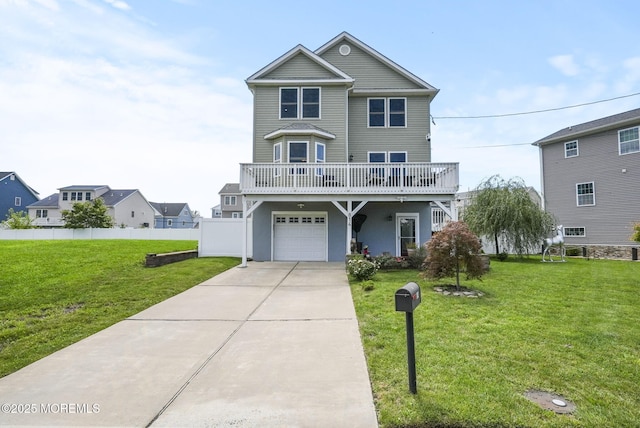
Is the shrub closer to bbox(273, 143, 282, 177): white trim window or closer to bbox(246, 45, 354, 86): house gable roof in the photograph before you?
bbox(273, 143, 282, 177): white trim window

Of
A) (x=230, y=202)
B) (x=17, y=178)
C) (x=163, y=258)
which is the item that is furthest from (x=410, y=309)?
(x=17, y=178)

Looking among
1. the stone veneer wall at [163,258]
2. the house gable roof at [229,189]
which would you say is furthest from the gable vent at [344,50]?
the house gable roof at [229,189]

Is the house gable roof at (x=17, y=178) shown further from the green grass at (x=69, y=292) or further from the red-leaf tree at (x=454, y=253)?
the red-leaf tree at (x=454, y=253)

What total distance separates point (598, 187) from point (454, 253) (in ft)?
55.8

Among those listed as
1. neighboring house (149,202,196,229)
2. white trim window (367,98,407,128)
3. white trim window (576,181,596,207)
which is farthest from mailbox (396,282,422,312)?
neighboring house (149,202,196,229)

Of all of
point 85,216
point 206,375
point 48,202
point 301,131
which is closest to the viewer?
point 206,375

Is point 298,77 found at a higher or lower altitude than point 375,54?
lower

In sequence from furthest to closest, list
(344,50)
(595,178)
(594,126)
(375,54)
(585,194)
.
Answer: (585,194) < (594,126) < (595,178) < (344,50) < (375,54)

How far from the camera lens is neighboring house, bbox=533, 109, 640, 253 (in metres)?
17.7

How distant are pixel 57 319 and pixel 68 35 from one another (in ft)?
26.2

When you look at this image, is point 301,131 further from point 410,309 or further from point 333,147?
point 410,309

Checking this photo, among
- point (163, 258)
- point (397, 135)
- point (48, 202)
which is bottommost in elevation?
point (163, 258)

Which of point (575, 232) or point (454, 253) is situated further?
point (575, 232)

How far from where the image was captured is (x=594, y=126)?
1927cm
